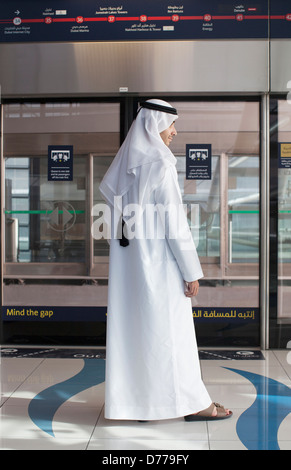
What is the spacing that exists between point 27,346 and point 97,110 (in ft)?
7.57

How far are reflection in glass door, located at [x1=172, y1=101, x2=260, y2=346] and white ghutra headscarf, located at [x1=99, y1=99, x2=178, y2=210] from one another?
1865 mm

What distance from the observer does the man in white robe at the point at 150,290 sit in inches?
113

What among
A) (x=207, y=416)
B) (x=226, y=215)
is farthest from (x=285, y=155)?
(x=207, y=416)

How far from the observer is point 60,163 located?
4.91 metres

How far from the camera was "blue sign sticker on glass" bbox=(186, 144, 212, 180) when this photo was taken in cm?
484

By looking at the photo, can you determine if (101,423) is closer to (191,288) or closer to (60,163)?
(191,288)

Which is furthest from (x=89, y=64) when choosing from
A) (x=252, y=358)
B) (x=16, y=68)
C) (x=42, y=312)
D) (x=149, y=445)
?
(x=149, y=445)

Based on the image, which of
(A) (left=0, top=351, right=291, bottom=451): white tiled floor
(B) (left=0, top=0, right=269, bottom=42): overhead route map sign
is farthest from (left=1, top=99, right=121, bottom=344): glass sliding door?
(A) (left=0, top=351, right=291, bottom=451): white tiled floor

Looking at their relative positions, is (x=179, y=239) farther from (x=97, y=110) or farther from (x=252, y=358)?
(x=97, y=110)

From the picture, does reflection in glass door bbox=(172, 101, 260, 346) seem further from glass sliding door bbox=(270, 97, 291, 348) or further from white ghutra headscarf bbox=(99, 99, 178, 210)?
white ghutra headscarf bbox=(99, 99, 178, 210)

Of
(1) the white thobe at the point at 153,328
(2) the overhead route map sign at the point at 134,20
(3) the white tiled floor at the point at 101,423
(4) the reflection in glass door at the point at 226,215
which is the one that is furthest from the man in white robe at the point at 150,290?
(2) the overhead route map sign at the point at 134,20

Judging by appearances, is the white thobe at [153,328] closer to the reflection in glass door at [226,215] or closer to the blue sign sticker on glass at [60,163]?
the reflection in glass door at [226,215]

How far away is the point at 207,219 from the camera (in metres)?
4.88

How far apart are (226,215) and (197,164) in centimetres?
55
